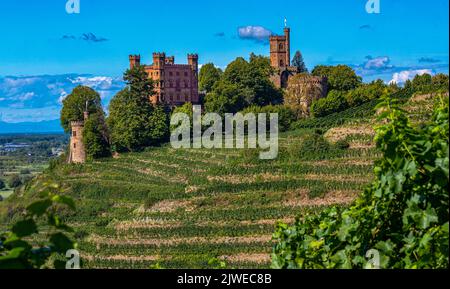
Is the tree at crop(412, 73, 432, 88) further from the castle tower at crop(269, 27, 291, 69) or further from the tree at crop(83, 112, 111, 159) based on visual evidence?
the tree at crop(83, 112, 111, 159)

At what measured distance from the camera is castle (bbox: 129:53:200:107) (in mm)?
58250

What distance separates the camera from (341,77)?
61.4 m

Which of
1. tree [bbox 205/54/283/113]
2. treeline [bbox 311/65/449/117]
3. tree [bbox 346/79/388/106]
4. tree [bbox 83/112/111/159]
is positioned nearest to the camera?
tree [bbox 83/112/111/159]

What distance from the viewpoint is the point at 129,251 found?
34312mm

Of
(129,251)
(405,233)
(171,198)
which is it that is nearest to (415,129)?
(405,233)

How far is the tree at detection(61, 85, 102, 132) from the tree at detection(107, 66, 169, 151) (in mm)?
2689

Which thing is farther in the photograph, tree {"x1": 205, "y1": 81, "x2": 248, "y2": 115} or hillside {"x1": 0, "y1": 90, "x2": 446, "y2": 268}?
tree {"x1": 205, "y1": 81, "x2": 248, "y2": 115}

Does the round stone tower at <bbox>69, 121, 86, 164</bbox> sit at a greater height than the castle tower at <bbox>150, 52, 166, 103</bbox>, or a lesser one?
lesser

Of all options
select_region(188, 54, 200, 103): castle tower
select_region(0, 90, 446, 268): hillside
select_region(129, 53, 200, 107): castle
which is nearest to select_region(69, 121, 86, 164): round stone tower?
select_region(0, 90, 446, 268): hillside

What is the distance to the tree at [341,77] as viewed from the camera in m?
60.9

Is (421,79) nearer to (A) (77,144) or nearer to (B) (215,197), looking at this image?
(A) (77,144)

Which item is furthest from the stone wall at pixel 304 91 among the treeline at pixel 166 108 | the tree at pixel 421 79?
the tree at pixel 421 79

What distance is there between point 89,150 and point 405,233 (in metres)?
44.3
